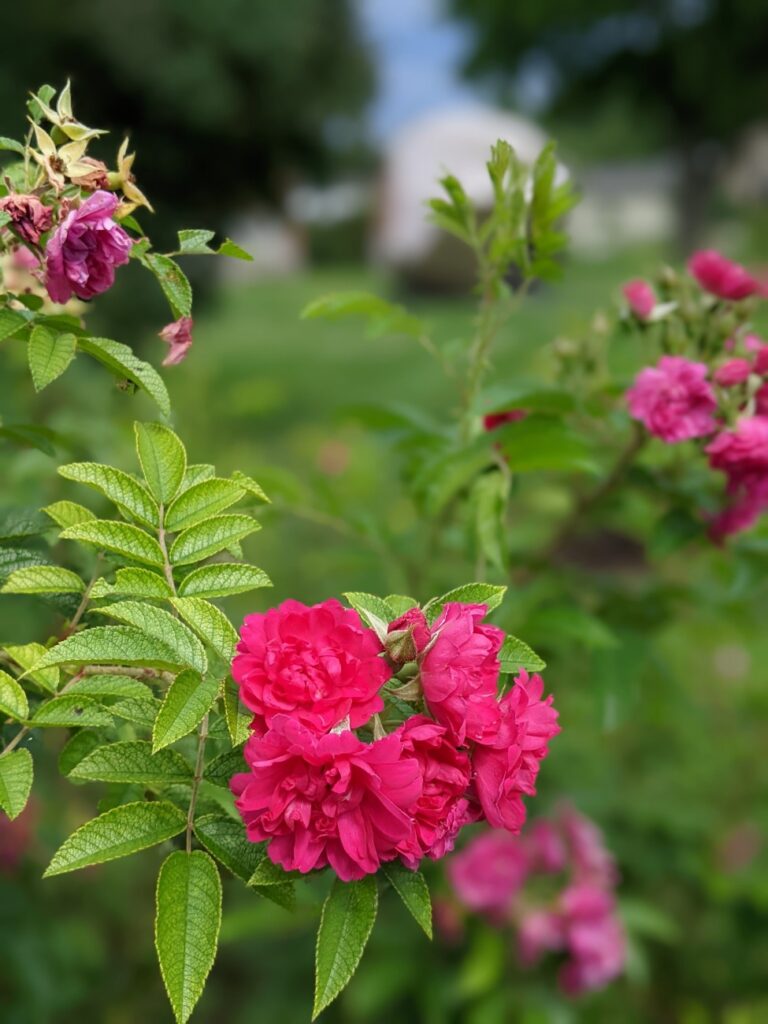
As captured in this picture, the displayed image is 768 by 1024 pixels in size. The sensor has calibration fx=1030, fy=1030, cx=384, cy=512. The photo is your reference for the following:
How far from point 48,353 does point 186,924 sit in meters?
0.34

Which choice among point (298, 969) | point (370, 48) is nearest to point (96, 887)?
point (298, 969)

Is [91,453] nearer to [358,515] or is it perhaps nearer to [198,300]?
[358,515]

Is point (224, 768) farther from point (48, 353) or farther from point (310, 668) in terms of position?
point (48, 353)

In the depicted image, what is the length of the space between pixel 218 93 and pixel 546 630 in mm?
5287

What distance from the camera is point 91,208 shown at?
23.4 inches

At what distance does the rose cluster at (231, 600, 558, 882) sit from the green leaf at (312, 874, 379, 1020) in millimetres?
21

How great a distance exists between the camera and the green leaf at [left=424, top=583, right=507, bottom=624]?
57cm

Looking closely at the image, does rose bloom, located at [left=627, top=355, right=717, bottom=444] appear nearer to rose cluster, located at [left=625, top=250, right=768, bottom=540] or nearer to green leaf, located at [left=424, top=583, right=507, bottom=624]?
rose cluster, located at [left=625, top=250, right=768, bottom=540]

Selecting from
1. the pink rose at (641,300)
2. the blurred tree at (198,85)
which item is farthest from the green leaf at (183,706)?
the blurred tree at (198,85)

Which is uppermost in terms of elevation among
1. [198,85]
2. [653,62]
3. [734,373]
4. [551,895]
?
[653,62]

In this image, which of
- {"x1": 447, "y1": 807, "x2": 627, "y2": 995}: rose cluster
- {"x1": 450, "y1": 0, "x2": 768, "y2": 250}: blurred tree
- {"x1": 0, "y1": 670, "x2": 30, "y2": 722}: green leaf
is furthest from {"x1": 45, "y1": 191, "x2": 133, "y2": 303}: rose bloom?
{"x1": 450, "y1": 0, "x2": 768, "y2": 250}: blurred tree

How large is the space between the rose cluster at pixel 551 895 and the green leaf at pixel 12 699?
1.18 m

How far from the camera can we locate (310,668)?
509mm

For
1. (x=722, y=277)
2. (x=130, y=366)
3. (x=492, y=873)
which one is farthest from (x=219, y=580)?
(x=492, y=873)
